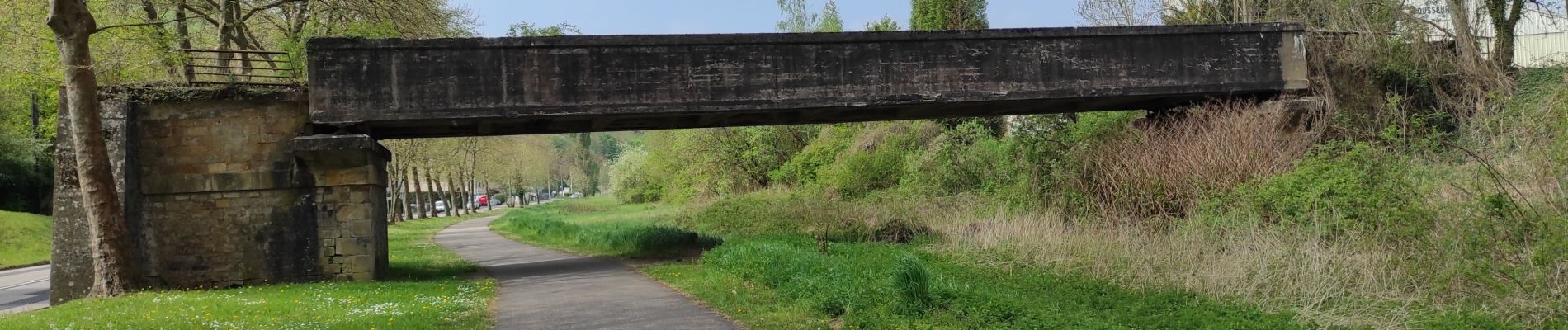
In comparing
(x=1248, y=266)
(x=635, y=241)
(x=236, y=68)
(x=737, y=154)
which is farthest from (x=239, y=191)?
(x=737, y=154)

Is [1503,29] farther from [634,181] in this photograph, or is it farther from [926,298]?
[634,181]

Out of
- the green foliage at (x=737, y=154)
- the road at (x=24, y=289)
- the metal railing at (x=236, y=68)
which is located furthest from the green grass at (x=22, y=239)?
the green foliage at (x=737, y=154)

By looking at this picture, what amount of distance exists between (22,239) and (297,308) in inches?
883

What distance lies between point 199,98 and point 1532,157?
17.7m

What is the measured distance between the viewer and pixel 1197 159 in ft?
56.0

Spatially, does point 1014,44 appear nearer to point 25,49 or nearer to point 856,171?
point 856,171

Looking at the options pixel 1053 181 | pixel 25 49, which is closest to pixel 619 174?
pixel 25 49

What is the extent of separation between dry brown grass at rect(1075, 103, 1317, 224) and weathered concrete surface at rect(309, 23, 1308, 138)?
0.68m

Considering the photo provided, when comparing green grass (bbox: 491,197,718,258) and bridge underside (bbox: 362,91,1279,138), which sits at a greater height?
bridge underside (bbox: 362,91,1279,138)

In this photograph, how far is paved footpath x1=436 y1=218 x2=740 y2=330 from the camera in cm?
994

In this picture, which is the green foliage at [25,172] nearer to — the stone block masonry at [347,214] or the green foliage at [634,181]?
the stone block masonry at [347,214]

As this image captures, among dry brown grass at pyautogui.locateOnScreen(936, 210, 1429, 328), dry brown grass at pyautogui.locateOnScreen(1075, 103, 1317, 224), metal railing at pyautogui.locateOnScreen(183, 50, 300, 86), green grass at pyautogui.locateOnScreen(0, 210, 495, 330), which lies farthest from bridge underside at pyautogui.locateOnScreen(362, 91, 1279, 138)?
dry brown grass at pyautogui.locateOnScreen(936, 210, 1429, 328)

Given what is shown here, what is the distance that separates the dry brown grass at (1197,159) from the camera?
16.8 metres

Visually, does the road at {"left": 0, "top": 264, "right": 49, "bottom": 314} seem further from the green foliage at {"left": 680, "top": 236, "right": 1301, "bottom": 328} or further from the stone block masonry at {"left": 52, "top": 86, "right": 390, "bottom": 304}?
the green foliage at {"left": 680, "top": 236, "right": 1301, "bottom": 328}
